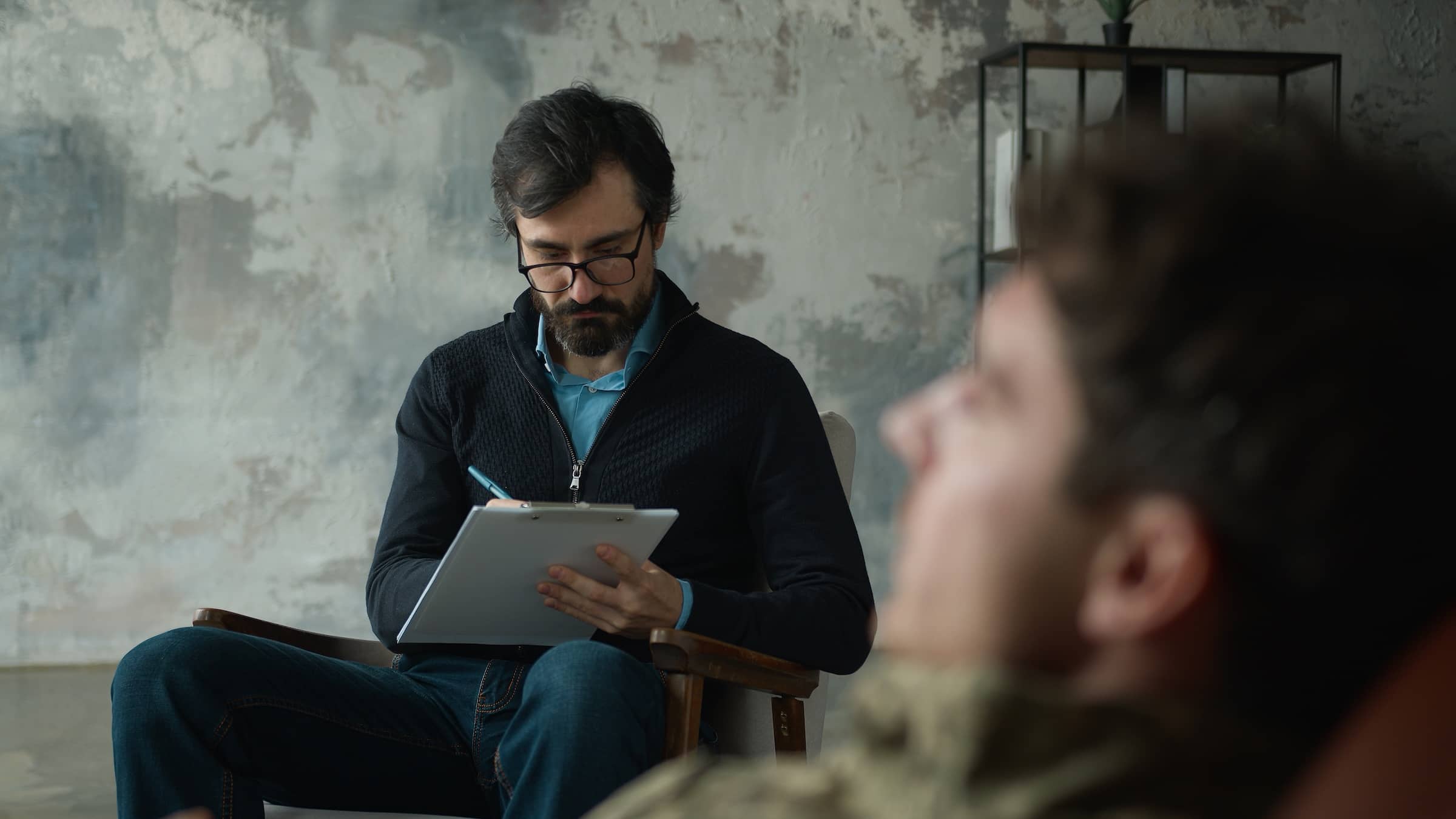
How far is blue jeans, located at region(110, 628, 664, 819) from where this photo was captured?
150 centimetres

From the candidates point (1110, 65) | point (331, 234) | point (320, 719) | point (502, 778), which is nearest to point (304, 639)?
point (320, 719)

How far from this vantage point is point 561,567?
1633 millimetres

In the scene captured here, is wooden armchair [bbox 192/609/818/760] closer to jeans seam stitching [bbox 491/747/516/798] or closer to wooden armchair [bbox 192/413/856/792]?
wooden armchair [bbox 192/413/856/792]

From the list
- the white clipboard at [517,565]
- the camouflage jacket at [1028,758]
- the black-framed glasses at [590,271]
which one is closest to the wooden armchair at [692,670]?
the white clipboard at [517,565]

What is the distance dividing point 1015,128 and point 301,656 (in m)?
3.32

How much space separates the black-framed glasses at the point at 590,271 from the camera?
2027 mm

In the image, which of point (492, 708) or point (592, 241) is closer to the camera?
point (492, 708)

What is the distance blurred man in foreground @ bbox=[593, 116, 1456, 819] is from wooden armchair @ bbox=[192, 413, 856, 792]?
1101 mm

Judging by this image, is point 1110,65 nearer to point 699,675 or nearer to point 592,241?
point 592,241

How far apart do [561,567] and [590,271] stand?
57 cm

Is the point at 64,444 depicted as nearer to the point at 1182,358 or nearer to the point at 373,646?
the point at 373,646

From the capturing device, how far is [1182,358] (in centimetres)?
43

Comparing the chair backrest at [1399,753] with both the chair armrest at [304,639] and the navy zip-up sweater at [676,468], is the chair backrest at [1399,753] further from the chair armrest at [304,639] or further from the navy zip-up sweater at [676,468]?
the chair armrest at [304,639]

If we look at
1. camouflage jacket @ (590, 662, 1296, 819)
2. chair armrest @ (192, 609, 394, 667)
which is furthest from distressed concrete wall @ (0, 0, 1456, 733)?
camouflage jacket @ (590, 662, 1296, 819)
